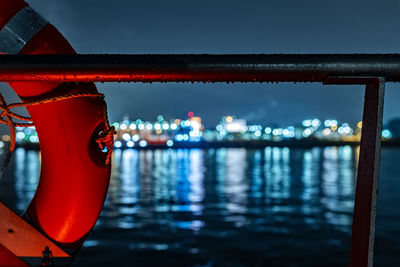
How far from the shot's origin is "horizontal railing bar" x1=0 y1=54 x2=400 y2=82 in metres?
1.27

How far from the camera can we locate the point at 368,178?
1.37m

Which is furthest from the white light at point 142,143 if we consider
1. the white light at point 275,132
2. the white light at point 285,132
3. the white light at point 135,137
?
the white light at point 285,132

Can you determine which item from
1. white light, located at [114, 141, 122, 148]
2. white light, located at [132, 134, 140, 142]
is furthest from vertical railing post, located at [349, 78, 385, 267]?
white light, located at [132, 134, 140, 142]

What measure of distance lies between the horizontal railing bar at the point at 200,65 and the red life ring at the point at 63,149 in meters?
0.40

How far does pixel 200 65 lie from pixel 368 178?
0.66 metres

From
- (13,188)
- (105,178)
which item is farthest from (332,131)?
(105,178)

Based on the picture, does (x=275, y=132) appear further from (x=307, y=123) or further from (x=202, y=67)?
(x=202, y=67)

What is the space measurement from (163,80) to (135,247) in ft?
25.0

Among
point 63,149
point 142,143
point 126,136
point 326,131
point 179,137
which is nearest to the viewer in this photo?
point 63,149

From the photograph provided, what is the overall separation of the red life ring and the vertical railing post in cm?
105

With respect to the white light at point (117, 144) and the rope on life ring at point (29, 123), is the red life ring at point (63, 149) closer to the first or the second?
the rope on life ring at point (29, 123)

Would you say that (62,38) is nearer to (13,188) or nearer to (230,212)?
(230,212)

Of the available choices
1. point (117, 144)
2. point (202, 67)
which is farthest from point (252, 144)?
point (202, 67)

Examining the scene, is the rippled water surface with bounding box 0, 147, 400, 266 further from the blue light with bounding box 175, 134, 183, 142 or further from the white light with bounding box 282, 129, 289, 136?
the white light with bounding box 282, 129, 289, 136
